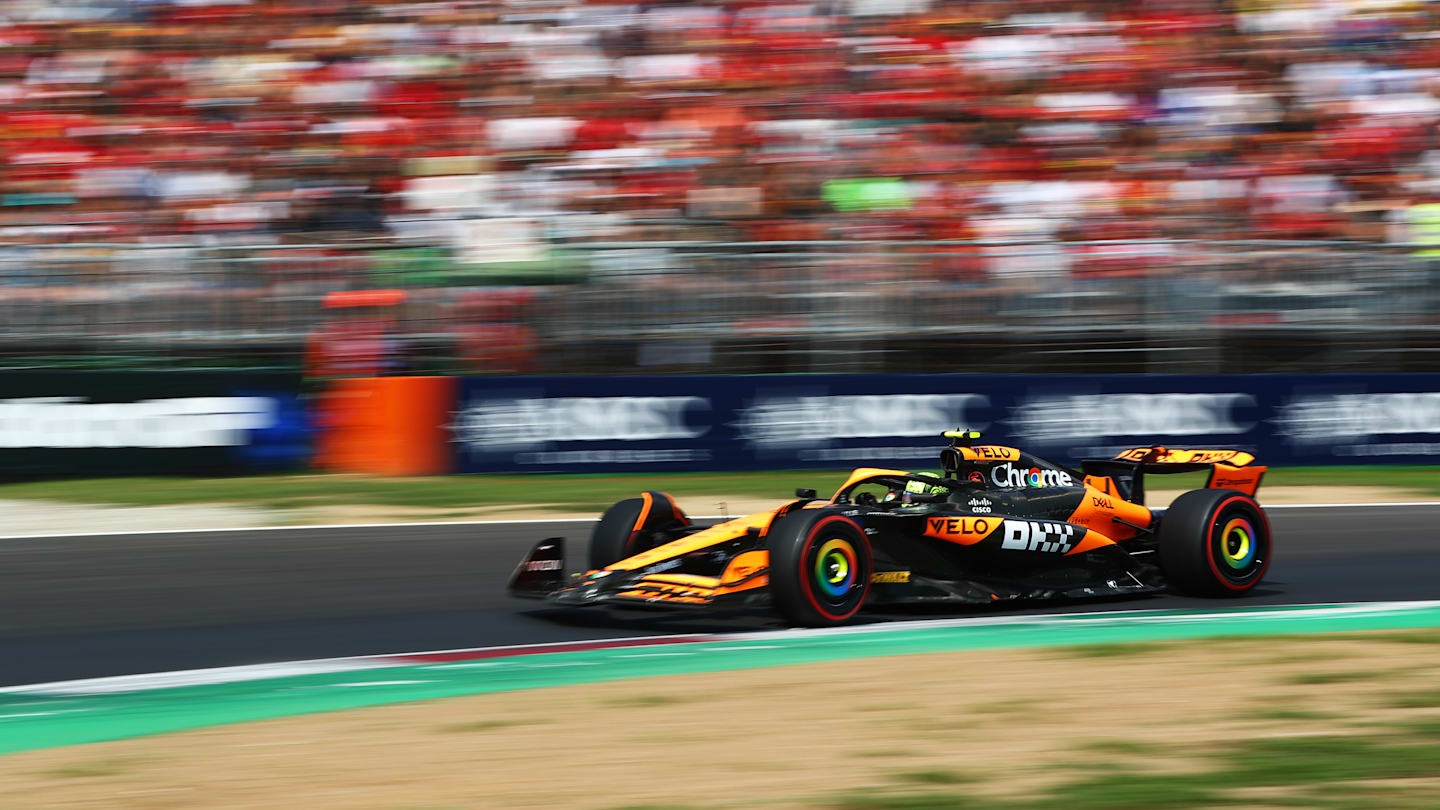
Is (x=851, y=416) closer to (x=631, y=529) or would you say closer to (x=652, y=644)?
(x=631, y=529)

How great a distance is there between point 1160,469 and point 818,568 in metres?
2.47

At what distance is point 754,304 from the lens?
1386 centimetres

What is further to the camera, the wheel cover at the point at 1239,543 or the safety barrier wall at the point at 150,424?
the safety barrier wall at the point at 150,424

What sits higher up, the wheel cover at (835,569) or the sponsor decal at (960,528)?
the sponsor decal at (960,528)

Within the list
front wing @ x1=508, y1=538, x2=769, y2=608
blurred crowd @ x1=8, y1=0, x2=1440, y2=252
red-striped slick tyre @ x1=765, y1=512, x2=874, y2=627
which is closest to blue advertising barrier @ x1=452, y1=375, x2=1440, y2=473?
blurred crowd @ x1=8, y1=0, x2=1440, y2=252

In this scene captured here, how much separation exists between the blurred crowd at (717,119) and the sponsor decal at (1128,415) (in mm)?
1551

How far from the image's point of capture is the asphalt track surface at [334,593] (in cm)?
719

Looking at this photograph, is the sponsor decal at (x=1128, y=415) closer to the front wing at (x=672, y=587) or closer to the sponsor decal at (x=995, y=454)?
the sponsor decal at (x=995, y=454)

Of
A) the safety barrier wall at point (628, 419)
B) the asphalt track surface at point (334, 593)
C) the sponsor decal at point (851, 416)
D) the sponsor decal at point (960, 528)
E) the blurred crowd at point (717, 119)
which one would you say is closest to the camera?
the asphalt track surface at point (334, 593)

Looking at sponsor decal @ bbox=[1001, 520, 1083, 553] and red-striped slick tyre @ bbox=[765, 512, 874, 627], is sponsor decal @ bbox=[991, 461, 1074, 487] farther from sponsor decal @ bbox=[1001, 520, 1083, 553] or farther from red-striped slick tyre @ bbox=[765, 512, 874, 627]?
red-striped slick tyre @ bbox=[765, 512, 874, 627]

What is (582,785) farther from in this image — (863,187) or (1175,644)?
(863,187)

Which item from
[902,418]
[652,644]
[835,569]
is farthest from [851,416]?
[652,644]

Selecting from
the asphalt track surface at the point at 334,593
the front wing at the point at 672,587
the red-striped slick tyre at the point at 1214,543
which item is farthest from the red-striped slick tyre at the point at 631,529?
the red-striped slick tyre at the point at 1214,543

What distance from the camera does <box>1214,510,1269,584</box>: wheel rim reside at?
830 centimetres
